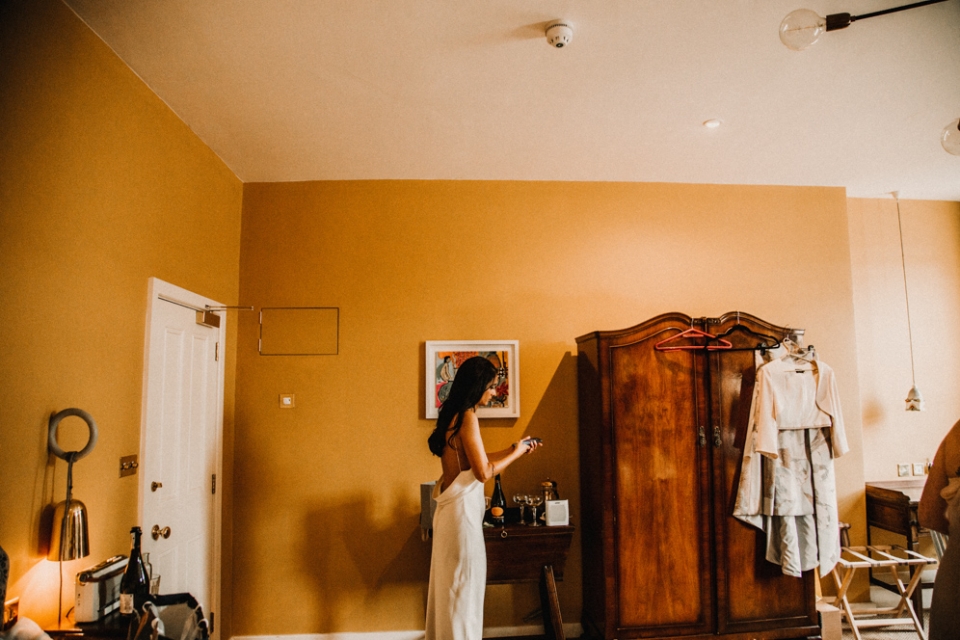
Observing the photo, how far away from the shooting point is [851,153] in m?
3.52

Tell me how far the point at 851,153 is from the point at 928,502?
7.18ft

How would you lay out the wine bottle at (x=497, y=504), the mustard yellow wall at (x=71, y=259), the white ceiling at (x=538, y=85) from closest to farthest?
1. the mustard yellow wall at (x=71, y=259)
2. the white ceiling at (x=538, y=85)
3. the wine bottle at (x=497, y=504)

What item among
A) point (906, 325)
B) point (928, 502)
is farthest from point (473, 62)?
point (906, 325)

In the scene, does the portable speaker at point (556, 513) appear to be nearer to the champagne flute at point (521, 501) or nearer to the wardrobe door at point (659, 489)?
the champagne flute at point (521, 501)

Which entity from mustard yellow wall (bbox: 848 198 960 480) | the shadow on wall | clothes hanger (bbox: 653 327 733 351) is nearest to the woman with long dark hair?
the shadow on wall

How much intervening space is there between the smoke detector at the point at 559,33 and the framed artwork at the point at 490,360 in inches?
76.6

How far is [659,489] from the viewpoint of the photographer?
3.23 metres

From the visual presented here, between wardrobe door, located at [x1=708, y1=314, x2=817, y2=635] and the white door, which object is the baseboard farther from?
wardrobe door, located at [x1=708, y1=314, x2=817, y2=635]

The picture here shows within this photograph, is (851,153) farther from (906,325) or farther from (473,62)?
(473,62)

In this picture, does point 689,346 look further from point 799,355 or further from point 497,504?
point 497,504

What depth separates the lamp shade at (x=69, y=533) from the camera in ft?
6.28

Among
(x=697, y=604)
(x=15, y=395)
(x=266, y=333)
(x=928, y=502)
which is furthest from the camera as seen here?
(x=266, y=333)

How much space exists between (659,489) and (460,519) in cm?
125

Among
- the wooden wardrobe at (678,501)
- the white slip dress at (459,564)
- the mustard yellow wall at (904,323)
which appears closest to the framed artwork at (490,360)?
the wooden wardrobe at (678,501)
